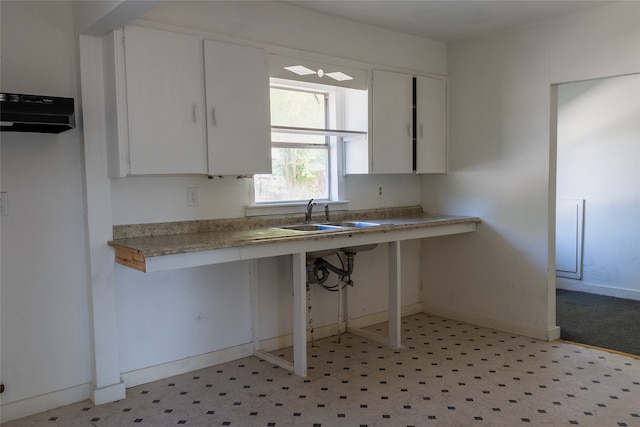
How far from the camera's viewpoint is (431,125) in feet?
14.5

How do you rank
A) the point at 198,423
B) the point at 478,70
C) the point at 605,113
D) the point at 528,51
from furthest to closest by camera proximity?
the point at 605,113 → the point at 478,70 → the point at 528,51 → the point at 198,423

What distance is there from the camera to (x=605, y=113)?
515cm

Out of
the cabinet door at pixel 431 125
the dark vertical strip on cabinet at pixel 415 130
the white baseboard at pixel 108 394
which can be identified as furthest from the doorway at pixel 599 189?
the white baseboard at pixel 108 394

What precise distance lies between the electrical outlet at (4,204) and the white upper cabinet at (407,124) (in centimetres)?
248

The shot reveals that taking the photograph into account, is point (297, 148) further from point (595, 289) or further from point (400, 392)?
point (595, 289)

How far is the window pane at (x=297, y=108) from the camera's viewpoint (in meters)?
3.75

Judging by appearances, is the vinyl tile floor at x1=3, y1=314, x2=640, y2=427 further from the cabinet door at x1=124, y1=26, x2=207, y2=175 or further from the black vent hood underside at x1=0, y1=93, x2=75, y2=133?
the black vent hood underside at x1=0, y1=93, x2=75, y2=133

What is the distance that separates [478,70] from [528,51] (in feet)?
1.49

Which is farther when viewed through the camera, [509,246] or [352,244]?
[509,246]

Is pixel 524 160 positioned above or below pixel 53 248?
above

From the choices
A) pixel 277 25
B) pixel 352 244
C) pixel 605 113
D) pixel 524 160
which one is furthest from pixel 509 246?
pixel 277 25

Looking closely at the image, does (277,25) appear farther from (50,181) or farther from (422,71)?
(50,181)

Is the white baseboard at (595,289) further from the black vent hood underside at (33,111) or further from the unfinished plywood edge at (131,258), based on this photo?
the black vent hood underside at (33,111)

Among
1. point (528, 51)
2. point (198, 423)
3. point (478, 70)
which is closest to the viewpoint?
point (198, 423)
